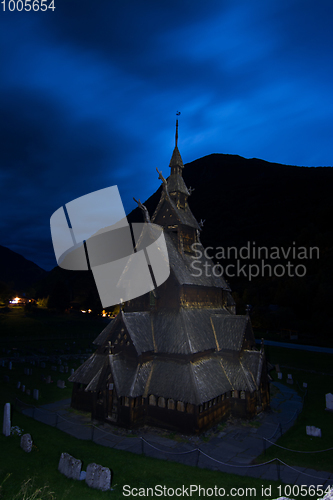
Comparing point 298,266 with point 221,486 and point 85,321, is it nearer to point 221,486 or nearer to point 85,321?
point 85,321

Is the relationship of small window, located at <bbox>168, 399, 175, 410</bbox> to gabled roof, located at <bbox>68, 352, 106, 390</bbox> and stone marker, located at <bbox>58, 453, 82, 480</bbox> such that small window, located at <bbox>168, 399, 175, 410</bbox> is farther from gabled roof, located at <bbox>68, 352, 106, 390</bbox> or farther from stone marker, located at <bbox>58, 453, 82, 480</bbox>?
stone marker, located at <bbox>58, 453, 82, 480</bbox>

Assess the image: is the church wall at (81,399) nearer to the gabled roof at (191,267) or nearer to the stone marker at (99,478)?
the stone marker at (99,478)

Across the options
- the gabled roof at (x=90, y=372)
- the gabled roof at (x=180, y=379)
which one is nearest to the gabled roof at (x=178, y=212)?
the gabled roof at (x=180, y=379)

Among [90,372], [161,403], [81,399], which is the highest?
[90,372]

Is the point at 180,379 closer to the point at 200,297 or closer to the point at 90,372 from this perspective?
the point at 90,372

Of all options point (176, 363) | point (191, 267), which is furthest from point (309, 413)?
point (191, 267)

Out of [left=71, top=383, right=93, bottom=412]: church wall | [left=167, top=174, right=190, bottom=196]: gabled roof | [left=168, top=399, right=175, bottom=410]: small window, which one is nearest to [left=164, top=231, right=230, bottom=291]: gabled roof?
[left=167, top=174, right=190, bottom=196]: gabled roof

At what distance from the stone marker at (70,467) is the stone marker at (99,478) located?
669 mm

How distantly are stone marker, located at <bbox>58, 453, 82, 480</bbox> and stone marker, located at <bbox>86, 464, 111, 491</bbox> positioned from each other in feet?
2.20

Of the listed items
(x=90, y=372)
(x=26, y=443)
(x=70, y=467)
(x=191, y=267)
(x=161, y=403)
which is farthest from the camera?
(x=191, y=267)

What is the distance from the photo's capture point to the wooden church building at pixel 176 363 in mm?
18609

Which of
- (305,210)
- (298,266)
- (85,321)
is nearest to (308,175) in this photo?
(305,210)

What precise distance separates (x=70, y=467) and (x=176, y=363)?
9.19m

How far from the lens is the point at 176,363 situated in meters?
20.0
